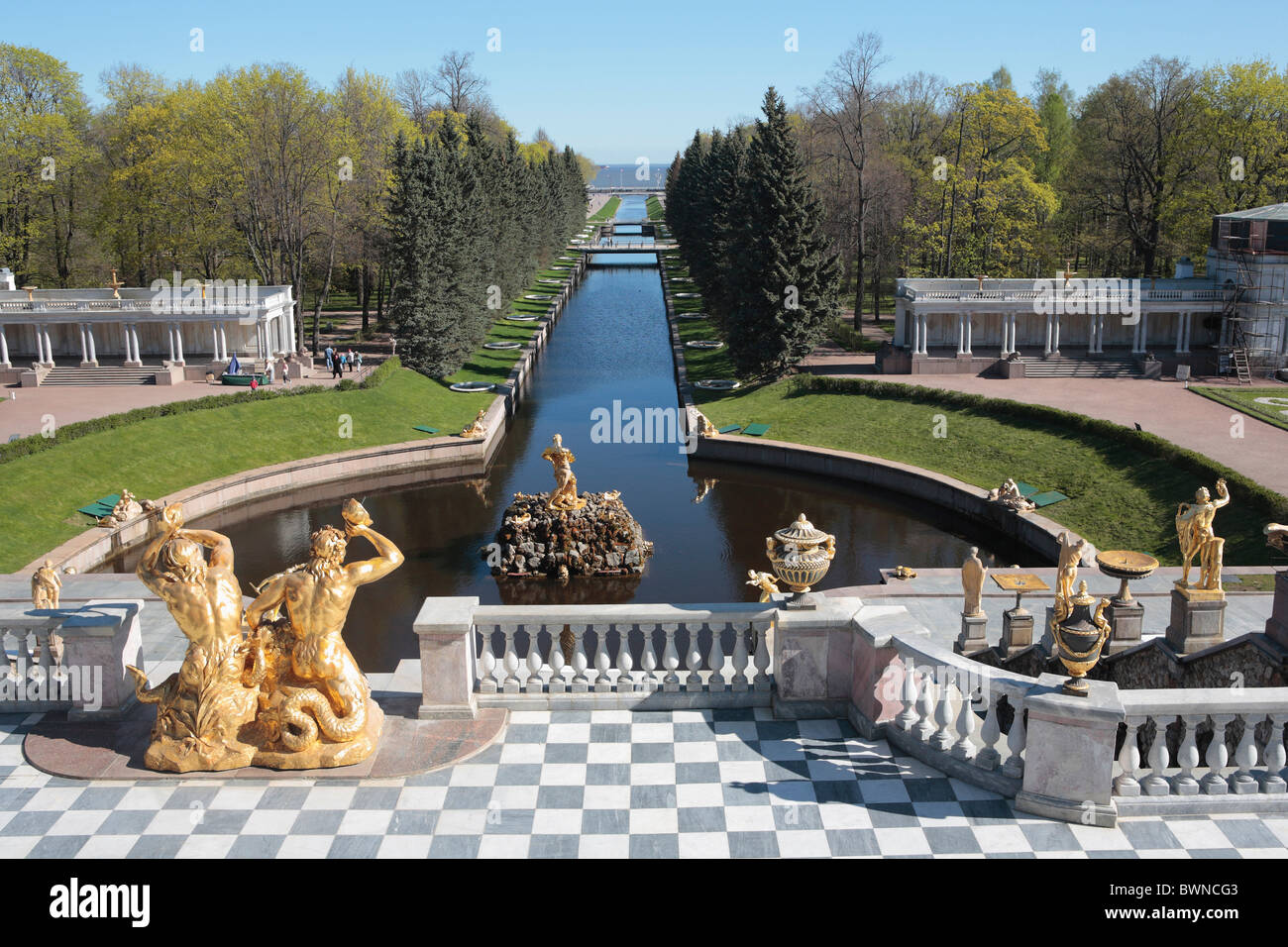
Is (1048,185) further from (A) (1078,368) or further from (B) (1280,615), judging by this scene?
(B) (1280,615)

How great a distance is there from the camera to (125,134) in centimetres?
5706

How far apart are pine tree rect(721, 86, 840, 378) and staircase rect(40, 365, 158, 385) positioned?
25.8 metres

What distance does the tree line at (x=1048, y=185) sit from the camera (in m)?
54.4

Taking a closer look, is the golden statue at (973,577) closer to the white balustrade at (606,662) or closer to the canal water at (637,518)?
the white balustrade at (606,662)

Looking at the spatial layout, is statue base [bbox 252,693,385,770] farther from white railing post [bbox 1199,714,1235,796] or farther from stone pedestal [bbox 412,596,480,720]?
white railing post [bbox 1199,714,1235,796]

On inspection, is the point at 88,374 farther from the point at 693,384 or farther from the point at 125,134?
the point at 693,384

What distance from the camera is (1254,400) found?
41250 mm

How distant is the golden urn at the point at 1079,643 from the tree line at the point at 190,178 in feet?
146

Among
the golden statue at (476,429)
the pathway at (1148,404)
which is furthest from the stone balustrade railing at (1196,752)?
the golden statue at (476,429)

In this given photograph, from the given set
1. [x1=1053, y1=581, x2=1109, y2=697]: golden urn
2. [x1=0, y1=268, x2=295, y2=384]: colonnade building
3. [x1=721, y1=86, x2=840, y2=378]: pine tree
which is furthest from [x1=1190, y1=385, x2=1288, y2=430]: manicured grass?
[x1=0, y1=268, x2=295, y2=384]: colonnade building

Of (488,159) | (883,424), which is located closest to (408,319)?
(488,159)

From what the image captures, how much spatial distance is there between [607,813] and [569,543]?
678 inches

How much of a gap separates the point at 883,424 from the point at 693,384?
11.8 meters

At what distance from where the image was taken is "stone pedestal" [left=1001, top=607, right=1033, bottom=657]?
53.2ft
